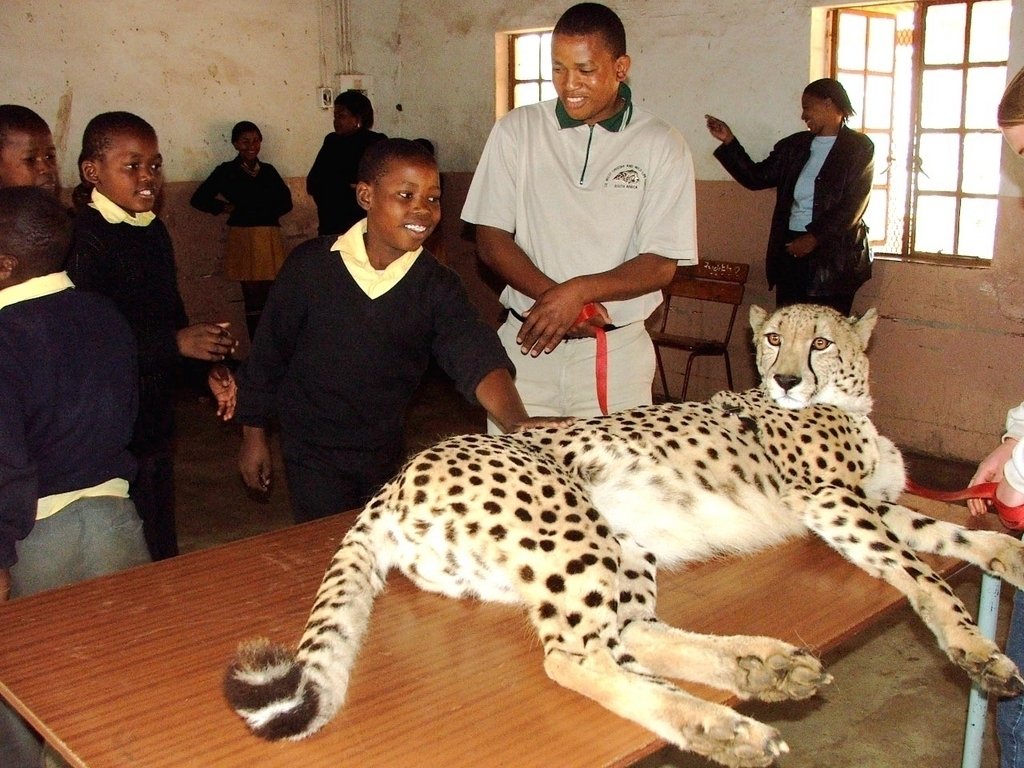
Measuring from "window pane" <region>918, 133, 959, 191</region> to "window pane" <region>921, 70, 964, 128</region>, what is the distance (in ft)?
0.26

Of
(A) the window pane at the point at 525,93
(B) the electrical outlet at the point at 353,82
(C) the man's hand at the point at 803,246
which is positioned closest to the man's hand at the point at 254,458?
(C) the man's hand at the point at 803,246

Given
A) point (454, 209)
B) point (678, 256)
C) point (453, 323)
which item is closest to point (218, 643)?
point (453, 323)

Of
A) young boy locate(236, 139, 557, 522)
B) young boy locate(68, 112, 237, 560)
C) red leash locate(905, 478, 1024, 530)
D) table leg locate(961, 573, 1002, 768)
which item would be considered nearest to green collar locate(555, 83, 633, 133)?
young boy locate(236, 139, 557, 522)

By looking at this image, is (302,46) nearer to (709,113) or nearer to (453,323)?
(709,113)

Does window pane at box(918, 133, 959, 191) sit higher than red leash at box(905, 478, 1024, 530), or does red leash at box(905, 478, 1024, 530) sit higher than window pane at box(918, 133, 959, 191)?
window pane at box(918, 133, 959, 191)

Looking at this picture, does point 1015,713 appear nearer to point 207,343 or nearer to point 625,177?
point 625,177

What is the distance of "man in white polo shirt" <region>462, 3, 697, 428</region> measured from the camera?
10.2ft

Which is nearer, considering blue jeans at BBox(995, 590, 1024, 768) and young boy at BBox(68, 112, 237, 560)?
blue jeans at BBox(995, 590, 1024, 768)

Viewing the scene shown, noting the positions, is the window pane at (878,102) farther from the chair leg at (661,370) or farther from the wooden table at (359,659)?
the wooden table at (359,659)

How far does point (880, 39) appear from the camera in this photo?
6.44 meters

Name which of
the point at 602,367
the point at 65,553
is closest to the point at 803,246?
the point at 602,367

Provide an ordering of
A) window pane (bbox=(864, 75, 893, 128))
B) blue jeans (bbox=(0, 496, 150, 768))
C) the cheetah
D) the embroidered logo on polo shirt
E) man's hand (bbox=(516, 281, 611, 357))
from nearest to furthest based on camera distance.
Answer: the cheetah → blue jeans (bbox=(0, 496, 150, 768)) → man's hand (bbox=(516, 281, 611, 357)) → the embroidered logo on polo shirt → window pane (bbox=(864, 75, 893, 128))

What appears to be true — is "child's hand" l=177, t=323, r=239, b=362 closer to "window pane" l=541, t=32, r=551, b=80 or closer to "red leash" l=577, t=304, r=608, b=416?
"red leash" l=577, t=304, r=608, b=416

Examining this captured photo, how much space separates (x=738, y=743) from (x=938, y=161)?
5404 mm
